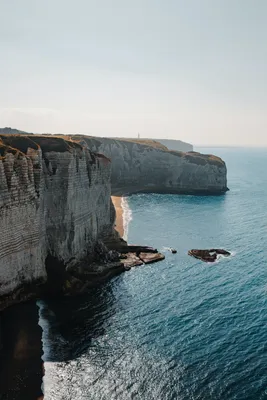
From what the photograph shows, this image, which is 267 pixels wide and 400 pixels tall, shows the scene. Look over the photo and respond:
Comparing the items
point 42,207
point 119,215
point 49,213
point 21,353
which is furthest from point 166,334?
point 119,215

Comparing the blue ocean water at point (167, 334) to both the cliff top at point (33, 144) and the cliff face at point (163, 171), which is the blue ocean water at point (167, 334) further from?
the cliff face at point (163, 171)

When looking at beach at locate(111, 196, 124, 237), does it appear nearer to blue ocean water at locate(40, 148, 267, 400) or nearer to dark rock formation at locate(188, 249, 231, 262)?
blue ocean water at locate(40, 148, 267, 400)

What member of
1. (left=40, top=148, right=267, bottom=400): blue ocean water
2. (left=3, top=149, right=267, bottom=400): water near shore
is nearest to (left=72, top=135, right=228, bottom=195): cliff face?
(left=40, top=148, right=267, bottom=400): blue ocean water

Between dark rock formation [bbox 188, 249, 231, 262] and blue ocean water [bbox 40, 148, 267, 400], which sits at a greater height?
blue ocean water [bbox 40, 148, 267, 400]

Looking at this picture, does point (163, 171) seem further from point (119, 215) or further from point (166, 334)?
point (166, 334)

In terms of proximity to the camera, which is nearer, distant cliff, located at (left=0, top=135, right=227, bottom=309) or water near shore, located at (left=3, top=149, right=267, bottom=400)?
water near shore, located at (left=3, top=149, right=267, bottom=400)

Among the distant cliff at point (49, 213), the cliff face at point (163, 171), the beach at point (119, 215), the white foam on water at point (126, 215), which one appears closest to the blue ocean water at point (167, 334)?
the distant cliff at point (49, 213)

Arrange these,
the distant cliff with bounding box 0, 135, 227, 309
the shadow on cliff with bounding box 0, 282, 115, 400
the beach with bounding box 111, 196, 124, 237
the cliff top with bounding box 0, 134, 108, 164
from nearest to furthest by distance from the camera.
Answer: the shadow on cliff with bounding box 0, 282, 115, 400 → the distant cliff with bounding box 0, 135, 227, 309 → the cliff top with bounding box 0, 134, 108, 164 → the beach with bounding box 111, 196, 124, 237

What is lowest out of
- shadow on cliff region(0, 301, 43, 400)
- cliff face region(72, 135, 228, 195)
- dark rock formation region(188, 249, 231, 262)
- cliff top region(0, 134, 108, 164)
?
dark rock formation region(188, 249, 231, 262)
